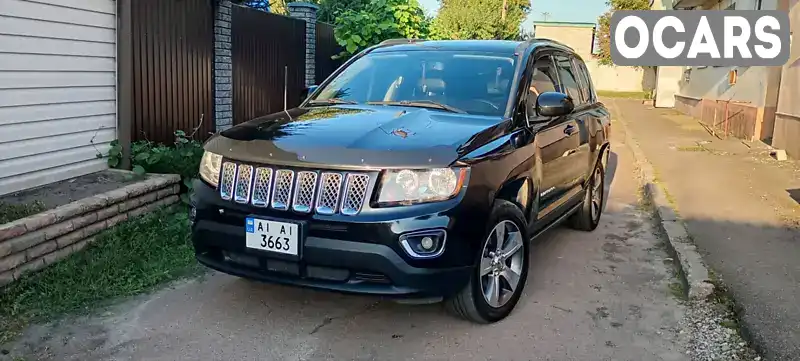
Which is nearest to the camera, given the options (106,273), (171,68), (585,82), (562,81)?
(106,273)

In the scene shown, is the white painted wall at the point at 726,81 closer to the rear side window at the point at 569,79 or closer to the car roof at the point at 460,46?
the rear side window at the point at 569,79

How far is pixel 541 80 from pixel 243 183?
2559 millimetres

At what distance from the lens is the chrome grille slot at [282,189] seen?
12.3ft

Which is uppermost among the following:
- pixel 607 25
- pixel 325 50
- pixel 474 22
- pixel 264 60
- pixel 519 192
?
pixel 607 25

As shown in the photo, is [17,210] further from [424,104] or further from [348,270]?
[424,104]

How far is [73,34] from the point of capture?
5.98 m

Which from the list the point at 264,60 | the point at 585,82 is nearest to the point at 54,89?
the point at 264,60

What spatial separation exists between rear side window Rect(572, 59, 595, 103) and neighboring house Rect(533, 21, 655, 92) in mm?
27484

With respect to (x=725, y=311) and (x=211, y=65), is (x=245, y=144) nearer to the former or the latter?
(x=725, y=311)

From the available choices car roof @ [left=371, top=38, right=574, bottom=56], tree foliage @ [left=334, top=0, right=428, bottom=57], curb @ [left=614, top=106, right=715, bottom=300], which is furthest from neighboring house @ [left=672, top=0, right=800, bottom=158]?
car roof @ [left=371, top=38, right=574, bottom=56]

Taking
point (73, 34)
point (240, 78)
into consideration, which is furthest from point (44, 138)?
point (240, 78)

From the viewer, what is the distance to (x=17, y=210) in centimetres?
477

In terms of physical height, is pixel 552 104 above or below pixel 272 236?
above

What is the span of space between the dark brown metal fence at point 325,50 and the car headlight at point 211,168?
8.19 metres
